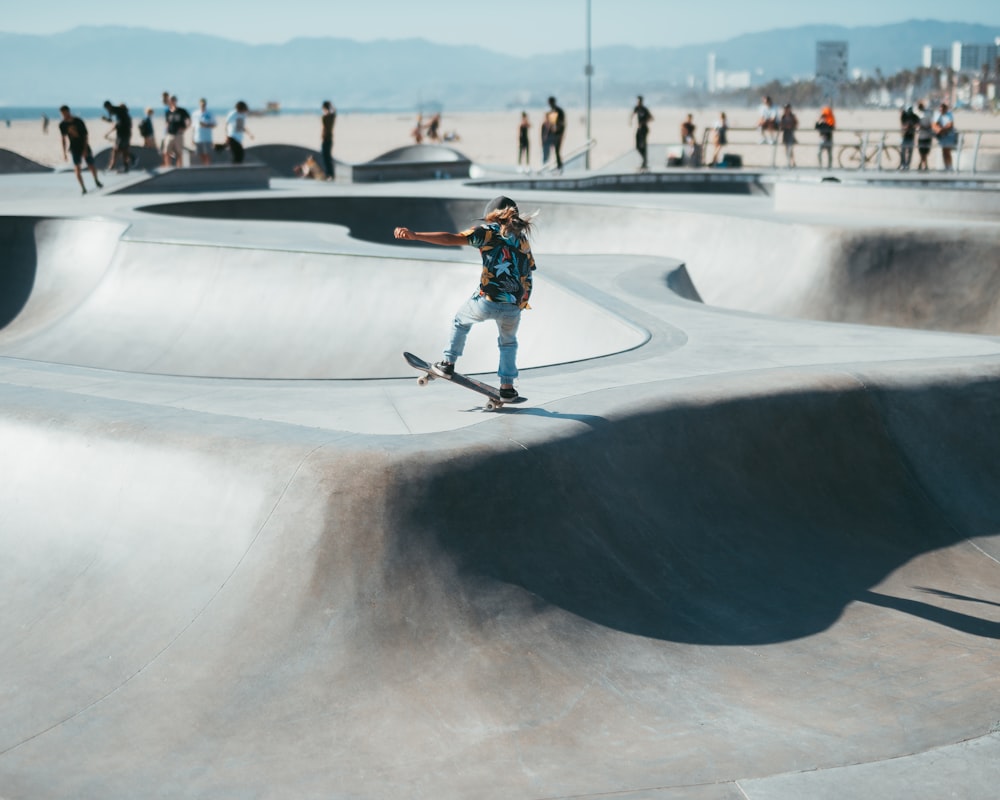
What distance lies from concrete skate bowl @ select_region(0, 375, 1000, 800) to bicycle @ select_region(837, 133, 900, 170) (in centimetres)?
2298

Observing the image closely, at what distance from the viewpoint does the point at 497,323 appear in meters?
7.70

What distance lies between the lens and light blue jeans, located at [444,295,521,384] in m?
7.58

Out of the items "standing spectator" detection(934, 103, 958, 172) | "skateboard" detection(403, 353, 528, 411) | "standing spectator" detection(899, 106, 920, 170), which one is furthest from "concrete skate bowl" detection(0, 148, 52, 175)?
"skateboard" detection(403, 353, 528, 411)

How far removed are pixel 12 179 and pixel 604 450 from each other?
87.3ft

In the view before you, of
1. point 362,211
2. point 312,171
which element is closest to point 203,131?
point 312,171

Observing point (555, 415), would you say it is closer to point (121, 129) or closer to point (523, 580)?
point (523, 580)

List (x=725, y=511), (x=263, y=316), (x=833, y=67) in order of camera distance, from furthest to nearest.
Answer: (x=833, y=67), (x=263, y=316), (x=725, y=511)

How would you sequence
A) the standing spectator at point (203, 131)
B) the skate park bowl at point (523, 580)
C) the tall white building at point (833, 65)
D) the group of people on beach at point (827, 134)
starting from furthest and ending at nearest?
the tall white building at point (833, 65), the group of people on beach at point (827, 134), the standing spectator at point (203, 131), the skate park bowl at point (523, 580)

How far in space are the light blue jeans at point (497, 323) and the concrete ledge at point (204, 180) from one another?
19147 millimetres

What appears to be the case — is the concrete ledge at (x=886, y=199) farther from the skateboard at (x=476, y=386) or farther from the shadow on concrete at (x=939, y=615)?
the skateboard at (x=476, y=386)

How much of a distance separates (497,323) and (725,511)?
1979mm

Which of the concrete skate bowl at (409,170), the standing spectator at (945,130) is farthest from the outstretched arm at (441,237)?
the standing spectator at (945,130)

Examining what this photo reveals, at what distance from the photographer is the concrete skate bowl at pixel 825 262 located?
55.1ft

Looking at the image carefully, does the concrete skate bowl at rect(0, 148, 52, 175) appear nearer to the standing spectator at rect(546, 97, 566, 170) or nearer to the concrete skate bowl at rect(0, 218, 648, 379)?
the standing spectator at rect(546, 97, 566, 170)
